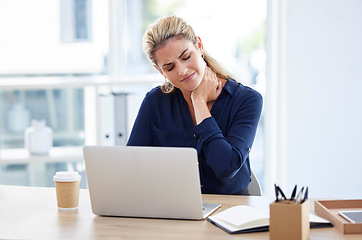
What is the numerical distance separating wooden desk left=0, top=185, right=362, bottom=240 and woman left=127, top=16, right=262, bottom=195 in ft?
0.71

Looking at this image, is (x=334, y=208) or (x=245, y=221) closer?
(x=245, y=221)

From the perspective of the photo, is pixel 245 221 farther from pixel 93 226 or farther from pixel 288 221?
pixel 93 226

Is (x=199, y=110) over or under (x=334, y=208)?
over

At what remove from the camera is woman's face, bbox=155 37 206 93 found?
211 centimetres

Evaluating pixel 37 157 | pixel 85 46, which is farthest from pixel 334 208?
pixel 85 46

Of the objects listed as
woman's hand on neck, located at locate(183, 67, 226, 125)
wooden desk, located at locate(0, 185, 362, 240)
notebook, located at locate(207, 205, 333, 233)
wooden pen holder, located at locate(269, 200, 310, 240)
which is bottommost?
wooden desk, located at locate(0, 185, 362, 240)

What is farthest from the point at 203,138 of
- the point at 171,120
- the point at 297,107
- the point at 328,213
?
the point at 297,107

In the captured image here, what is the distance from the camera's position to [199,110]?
210cm

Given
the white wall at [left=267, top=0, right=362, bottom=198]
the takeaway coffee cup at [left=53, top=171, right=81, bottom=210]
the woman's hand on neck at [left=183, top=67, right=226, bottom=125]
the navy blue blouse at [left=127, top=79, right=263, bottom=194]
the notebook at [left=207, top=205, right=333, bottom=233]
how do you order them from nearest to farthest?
the notebook at [left=207, top=205, right=333, bottom=233], the takeaway coffee cup at [left=53, top=171, right=81, bottom=210], the navy blue blouse at [left=127, top=79, right=263, bottom=194], the woman's hand on neck at [left=183, top=67, right=226, bottom=125], the white wall at [left=267, top=0, right=362, bottom=198]

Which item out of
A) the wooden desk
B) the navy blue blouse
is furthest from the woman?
the wooden desk

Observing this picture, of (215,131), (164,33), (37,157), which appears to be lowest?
(37,157)

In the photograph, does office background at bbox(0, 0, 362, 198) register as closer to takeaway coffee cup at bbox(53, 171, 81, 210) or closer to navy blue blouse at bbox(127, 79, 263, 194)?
navy blue blouse at bbox(127, 79, 263, 194)

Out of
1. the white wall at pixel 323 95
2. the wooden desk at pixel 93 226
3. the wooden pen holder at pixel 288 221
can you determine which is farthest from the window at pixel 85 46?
the wooden pen holder at pixel 288 221

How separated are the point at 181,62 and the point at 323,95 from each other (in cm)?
177
